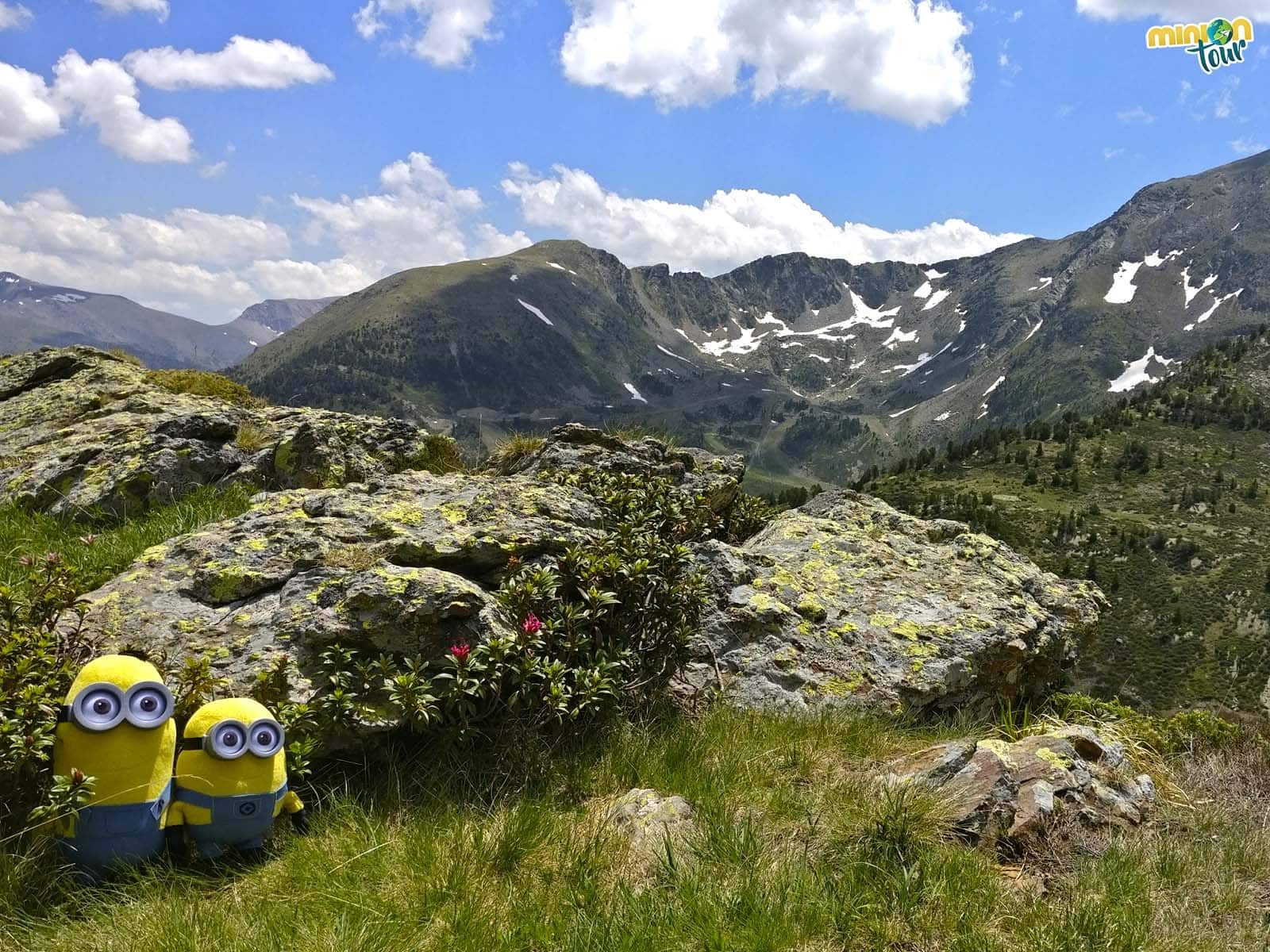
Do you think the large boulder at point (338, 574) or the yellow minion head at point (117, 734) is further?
the large boulder at point (338, 574)

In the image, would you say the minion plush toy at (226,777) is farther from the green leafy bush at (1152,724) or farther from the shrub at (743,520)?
the shrub at (743,520)

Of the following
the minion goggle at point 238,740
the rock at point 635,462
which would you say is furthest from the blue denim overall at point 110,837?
the rock at point 635,462

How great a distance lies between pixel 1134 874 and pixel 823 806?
73.6 inches

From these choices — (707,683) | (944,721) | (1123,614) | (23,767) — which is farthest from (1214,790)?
(1123,614)

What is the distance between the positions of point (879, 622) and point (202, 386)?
14.6 m

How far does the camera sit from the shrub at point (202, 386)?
14.4 meters

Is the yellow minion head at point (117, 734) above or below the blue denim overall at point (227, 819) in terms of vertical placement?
above

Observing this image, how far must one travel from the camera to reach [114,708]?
384 cm

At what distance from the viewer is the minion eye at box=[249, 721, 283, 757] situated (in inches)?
161

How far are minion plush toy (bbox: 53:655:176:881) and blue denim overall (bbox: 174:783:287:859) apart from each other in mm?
184

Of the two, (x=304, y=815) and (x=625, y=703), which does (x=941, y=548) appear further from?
(x=304, y=815)

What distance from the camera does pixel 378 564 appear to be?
567 cm

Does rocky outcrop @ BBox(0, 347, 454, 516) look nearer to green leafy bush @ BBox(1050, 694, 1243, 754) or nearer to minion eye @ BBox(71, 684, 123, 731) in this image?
minion eye @ BBox(71, 684, 123, 731)

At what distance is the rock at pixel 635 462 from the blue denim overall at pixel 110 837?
6547mm
